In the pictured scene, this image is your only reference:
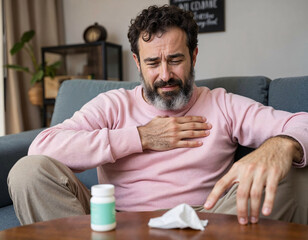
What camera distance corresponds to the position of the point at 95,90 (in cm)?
186

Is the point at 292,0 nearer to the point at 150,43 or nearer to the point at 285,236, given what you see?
the point at 150,43

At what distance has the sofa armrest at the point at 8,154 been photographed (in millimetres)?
1568

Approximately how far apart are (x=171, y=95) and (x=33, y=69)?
120 inches

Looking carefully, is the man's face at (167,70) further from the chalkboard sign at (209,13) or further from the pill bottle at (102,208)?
the chalkboard sign at (209,13)

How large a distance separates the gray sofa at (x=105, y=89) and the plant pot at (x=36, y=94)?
210 cm

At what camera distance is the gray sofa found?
145cm

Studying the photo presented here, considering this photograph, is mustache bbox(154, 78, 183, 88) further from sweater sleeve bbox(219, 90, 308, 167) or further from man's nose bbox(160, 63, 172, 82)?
sweater sleeve bbox(219, 90, 308, 167)

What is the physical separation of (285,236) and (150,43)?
90 cm

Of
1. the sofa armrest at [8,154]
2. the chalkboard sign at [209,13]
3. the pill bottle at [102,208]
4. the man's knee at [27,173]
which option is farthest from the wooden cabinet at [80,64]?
the pill bottle at [102,208]

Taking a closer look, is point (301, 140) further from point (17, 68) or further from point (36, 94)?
point (36, 94)

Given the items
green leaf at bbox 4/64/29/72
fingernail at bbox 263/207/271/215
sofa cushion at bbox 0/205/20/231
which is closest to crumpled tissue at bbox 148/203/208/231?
fingernail at bbox 263/207/271/215

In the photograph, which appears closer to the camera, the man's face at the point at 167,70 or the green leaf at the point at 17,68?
the man's face at the point at 167,70

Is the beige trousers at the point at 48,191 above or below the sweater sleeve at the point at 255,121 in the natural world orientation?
below

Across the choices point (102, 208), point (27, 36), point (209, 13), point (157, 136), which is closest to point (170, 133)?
point (157, 136)
